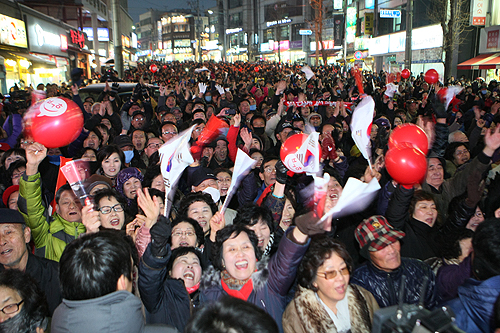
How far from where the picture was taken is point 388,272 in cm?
269

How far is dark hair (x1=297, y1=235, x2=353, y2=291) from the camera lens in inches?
94.0

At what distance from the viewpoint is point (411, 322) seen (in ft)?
4.17

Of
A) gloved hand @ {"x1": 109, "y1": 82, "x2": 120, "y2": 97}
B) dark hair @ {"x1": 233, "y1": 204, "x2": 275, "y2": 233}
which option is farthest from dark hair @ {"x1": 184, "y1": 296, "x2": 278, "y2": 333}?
gloved hand @ {"x1": 109, "y1": 82, "x2": 120, "y2": 97}

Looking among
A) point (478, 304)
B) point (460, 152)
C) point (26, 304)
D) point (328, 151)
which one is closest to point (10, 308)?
point (26, 304)

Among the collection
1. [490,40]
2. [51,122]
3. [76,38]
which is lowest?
[51,122]

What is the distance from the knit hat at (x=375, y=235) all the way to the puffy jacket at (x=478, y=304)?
57 centimetres

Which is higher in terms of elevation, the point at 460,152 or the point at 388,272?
the point at 460,152

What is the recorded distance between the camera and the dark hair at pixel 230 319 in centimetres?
147

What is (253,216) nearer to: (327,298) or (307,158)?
(307,158)

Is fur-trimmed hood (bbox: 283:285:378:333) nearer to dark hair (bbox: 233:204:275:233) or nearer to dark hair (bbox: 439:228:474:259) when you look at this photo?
dark hair (bbox: 233:204:275:233)

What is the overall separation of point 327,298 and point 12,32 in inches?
822

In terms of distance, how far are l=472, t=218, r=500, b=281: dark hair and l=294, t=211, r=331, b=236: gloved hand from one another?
0.92 meters

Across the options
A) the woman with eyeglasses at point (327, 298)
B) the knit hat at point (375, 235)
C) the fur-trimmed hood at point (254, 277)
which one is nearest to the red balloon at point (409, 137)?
the knit hat at point (375, 235)

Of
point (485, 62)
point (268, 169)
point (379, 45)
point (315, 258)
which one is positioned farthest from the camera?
point (379, 45)
